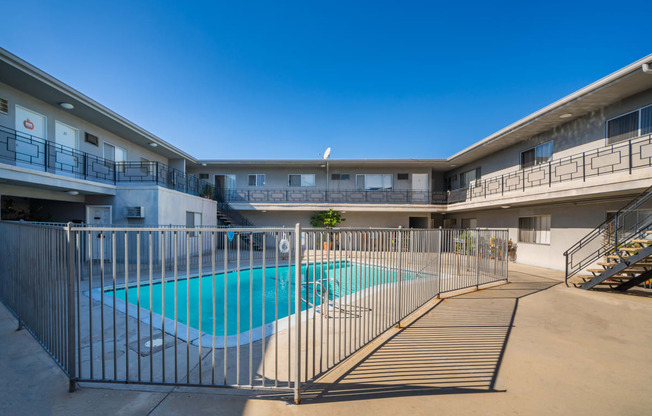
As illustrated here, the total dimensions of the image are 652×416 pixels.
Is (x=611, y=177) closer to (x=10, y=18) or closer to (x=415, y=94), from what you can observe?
(x=415, y=94)

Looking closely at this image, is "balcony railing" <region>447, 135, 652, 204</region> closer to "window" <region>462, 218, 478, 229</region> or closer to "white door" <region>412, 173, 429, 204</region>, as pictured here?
"window" <region>462, 218, 478, 229</region>

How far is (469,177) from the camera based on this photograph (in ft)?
56.9

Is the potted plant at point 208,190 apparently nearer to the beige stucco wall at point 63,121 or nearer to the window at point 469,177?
the beige stucco wall at point 63,121

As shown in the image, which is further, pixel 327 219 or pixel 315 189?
pixel 315 189

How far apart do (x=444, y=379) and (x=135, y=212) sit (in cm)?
1305

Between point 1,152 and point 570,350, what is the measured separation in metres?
15.3

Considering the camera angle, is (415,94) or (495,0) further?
(415,94)

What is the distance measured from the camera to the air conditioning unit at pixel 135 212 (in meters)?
11.4

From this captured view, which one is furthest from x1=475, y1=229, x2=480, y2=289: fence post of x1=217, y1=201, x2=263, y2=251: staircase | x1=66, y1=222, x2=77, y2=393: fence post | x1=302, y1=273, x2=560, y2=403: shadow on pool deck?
x1=217, y1=201, x2=263, y2=251: staircase

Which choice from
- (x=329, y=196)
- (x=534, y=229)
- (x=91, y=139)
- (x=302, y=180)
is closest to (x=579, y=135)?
(x=534, y=229)

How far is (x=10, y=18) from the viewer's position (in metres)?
7.50

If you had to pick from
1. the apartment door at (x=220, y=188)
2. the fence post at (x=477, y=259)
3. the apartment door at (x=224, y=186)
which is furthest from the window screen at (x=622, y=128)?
the apartment door at (x=220, y=188)

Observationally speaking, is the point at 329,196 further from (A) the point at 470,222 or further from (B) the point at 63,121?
(B) the point at 63,121

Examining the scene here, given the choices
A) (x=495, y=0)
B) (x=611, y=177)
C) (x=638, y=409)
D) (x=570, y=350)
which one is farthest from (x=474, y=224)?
(x=638, y=409)
